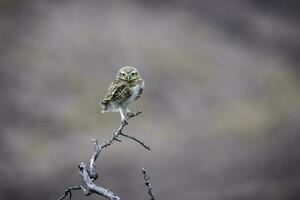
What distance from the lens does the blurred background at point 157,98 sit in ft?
79.3

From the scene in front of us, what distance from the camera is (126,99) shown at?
19.3 ft

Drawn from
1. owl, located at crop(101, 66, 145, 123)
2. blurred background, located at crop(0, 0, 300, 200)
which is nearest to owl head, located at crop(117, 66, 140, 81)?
owl, located at crop(101, 66, 145, 123)

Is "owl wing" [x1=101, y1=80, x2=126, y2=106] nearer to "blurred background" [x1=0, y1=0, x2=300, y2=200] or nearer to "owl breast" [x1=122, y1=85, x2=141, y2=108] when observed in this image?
"owl breast" [x1=122, y1=85, x2=141, y2=108]

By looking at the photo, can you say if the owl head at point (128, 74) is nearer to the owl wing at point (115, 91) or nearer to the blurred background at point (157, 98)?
the owl wing at point (115, 91)

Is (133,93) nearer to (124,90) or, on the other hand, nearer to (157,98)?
(124,90)

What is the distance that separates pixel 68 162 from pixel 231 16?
1478 cm

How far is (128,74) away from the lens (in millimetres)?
5684

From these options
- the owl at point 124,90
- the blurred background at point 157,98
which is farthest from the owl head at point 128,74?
the blurred background at point 157,98

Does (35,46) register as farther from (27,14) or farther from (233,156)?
(233,156)

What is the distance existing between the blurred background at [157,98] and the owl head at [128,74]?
53.4ft

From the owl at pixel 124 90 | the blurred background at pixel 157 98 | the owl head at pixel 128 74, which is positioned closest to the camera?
the owl head at pixel 128 74

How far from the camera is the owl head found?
5566 millimetres

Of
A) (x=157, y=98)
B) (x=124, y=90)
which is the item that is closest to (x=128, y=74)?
(x=124, y=90)

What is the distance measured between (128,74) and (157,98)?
22836 mm
